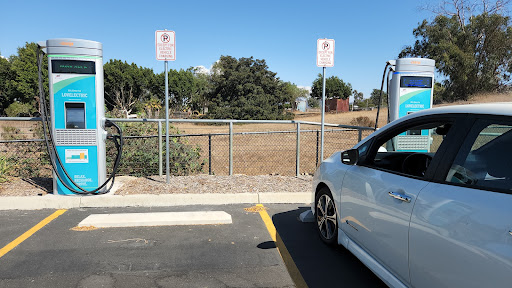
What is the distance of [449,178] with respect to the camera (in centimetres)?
228

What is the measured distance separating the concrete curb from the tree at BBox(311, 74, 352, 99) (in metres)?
77.1

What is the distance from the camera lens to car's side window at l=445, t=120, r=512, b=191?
2.08 meters

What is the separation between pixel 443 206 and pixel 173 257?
109 inches

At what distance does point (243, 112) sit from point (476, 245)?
40.6 m

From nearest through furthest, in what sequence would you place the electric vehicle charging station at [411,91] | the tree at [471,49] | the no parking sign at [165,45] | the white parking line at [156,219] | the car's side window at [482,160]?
1. the car's side window at [482,160]
2. the white parking line at [156,219]
3. the no parking sign at [165,45]
4. the electric vehicle charging station at [411,91]
5. the tree at [471,49]

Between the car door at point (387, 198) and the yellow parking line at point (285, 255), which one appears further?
the yellow parking line at point (285, 255)

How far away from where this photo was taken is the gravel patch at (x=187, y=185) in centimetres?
617

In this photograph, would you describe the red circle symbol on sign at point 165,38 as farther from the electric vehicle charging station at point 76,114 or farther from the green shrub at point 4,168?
the green shrub at point 4,168

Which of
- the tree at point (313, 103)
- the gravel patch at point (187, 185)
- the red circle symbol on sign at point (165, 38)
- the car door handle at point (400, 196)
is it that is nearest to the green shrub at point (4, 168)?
the gravel patch at point (187, 185)

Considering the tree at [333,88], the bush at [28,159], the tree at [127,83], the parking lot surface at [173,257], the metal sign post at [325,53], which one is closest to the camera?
the parking lot surface at [173,257]

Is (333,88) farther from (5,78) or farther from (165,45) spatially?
(165,45)

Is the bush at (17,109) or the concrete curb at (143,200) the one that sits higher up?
the bush at (17,109)

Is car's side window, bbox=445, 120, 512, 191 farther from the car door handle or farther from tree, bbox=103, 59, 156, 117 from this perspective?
tree, bbox=103, 59, 156, 117

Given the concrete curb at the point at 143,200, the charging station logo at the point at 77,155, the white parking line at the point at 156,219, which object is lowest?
the white parking line at the point at 156,219
